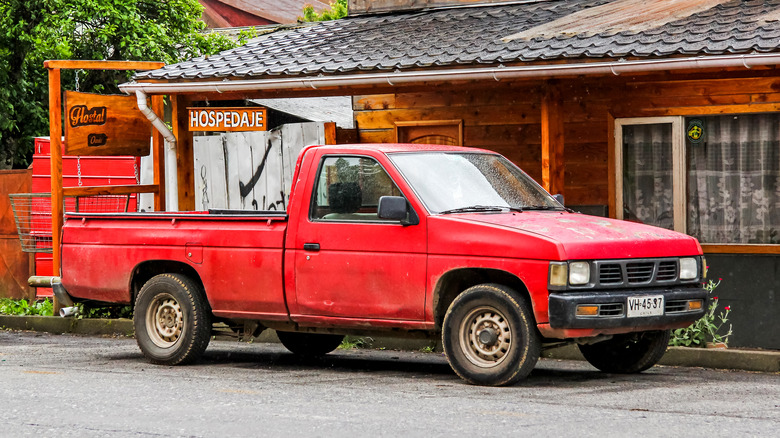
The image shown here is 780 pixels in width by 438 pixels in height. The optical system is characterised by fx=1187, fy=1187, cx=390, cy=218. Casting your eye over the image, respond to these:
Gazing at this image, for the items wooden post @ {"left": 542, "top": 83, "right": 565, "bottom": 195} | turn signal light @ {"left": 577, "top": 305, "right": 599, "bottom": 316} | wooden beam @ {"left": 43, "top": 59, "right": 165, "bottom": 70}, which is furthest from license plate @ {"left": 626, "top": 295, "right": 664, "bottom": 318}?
wooden beam @ {"left": 43, "top": 59, "right": 165, "bottom": 70}

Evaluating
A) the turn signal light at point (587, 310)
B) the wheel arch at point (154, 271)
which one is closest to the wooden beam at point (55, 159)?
the wheel arch at point (154, 271)

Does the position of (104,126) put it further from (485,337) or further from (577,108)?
(485,337)

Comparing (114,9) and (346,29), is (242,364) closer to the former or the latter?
(346,29)

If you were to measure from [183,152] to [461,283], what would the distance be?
19.1 feet

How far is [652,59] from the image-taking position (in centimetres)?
1082

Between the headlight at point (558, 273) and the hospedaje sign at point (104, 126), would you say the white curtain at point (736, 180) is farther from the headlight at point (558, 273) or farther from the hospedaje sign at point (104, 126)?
the hospedaje sign at point (104, 126)

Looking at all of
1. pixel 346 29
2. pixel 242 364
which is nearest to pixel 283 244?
pixel 242 364

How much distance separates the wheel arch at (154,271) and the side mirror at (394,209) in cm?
217

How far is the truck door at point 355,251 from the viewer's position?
8.95 m

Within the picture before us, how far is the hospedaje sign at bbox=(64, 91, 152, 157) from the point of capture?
13328 millimetres

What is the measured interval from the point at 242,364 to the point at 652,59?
4610 mm

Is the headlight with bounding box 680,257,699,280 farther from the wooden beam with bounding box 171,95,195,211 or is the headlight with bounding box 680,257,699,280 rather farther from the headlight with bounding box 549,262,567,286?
the wooden beam with bounding box 171,95,195,211

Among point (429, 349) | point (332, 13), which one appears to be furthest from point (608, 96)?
point (332, 13)

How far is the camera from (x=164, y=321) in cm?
1029
